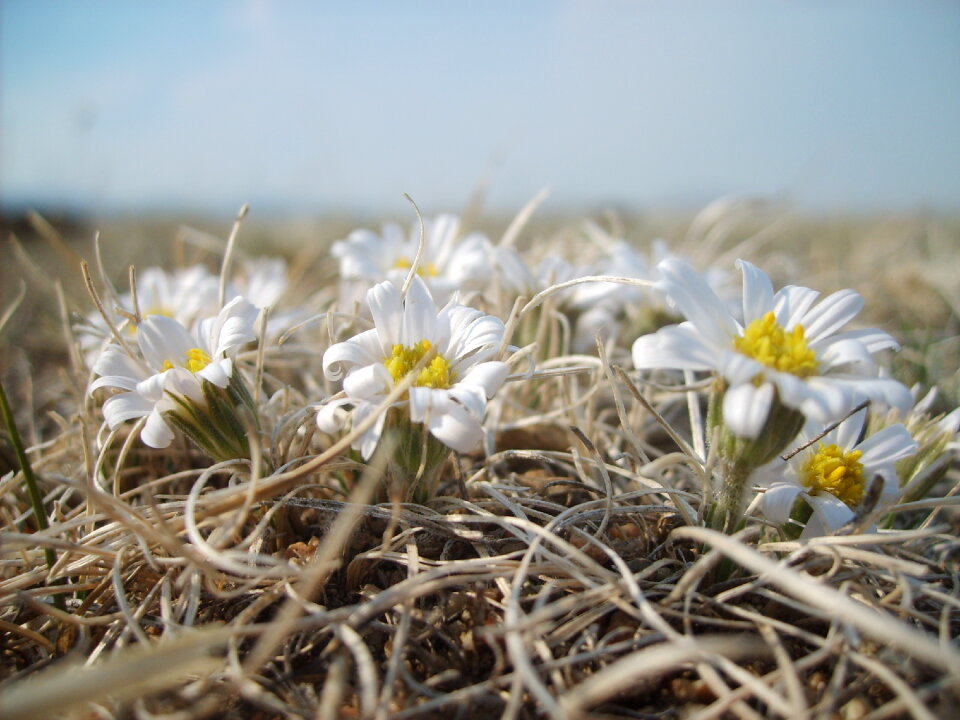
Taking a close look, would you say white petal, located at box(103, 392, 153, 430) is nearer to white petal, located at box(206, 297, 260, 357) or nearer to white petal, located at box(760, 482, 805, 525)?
white petal, located at box(206, 297, 260, 357)

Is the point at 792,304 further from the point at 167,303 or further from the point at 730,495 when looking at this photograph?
the point at 167,303

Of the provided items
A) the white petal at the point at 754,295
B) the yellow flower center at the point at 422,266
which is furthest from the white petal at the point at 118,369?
the white petal at the point at 754,295

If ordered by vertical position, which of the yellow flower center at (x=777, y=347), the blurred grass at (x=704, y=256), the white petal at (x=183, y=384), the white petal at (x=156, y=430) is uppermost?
the yellow flower center at (x=777, y=347)

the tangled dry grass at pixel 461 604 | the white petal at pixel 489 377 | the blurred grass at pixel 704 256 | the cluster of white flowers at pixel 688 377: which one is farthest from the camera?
the blurred grass at pixel 704 256

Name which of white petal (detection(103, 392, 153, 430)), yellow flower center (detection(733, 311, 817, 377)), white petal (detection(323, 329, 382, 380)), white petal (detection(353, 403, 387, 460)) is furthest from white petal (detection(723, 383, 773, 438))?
white petal (detection(103, 392, 153, 430))

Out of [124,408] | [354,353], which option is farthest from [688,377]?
[124,408]

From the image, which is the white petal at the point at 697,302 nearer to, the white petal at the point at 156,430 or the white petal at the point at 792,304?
the white petal at the point at 792,304

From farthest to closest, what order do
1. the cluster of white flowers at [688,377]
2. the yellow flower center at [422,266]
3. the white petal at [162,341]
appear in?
the yellow flower center at [422,266]
the white petal at [162,341]
the cluster of white flowers at [688,377]
